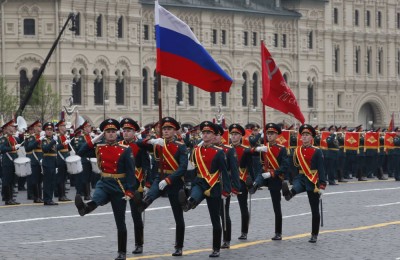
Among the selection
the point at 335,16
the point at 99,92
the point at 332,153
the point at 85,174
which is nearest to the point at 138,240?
the point at 85,174

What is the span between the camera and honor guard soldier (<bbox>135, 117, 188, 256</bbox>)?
1519 cm

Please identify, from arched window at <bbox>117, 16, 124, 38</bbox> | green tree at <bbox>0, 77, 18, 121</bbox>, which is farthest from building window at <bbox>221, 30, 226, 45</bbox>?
green tree at <bbox>0, 77, 18, 121</bbox>

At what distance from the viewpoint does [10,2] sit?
204ft

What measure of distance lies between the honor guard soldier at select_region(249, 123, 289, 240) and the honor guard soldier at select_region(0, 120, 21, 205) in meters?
8.31

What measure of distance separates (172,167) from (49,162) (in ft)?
32.4

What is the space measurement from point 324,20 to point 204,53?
A: 2497 inches

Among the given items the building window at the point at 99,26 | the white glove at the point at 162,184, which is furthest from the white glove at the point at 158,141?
the building window at the point at 99,26

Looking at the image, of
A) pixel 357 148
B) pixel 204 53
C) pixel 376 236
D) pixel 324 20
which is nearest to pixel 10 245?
pixel 204 53

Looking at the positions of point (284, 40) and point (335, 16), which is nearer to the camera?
point (284, 40)

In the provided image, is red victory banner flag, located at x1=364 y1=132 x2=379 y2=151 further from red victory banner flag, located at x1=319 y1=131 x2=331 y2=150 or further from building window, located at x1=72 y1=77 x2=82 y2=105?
building window, located at x1=72 y1=77 x2=82 y2=105

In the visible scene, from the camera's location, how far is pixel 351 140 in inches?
1438

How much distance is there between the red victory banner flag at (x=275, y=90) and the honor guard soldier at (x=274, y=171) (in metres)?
1.95

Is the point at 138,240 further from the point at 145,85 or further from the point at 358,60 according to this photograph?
the point at 358,60

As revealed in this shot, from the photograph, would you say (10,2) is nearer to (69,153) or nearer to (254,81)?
(254,81)
